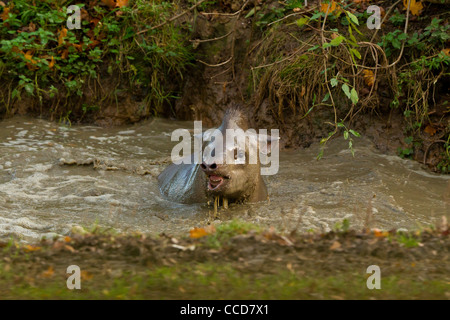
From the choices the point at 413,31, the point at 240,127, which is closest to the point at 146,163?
the point at 240,127

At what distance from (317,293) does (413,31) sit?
5.25 meters

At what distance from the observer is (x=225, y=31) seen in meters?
8.47

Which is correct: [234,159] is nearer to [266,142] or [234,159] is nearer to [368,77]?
[266,142]

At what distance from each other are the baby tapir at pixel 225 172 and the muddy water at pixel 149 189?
128 millimetres

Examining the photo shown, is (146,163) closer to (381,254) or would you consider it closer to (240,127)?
(240,127)

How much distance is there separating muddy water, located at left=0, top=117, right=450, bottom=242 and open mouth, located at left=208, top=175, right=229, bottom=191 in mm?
295

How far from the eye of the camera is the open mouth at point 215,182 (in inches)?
193

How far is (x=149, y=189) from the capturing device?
6078 millimetres

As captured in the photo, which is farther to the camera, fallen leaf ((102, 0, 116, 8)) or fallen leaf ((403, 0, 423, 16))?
fallen leaf ((102, 0, 116, 8))

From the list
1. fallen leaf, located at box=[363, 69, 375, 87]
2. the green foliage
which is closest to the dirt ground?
fallen leaf, located at box=[363, 69, 375, 87]

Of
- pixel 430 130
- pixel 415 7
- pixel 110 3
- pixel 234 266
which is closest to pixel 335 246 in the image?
pixel 234 266

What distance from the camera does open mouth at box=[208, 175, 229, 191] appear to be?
489 cm

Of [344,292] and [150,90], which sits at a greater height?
[150,90]

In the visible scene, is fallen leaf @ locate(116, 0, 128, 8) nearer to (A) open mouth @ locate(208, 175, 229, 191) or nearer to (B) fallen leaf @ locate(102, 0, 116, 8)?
(B) fallen leaf @ locate(102, 0, 116, 8)
